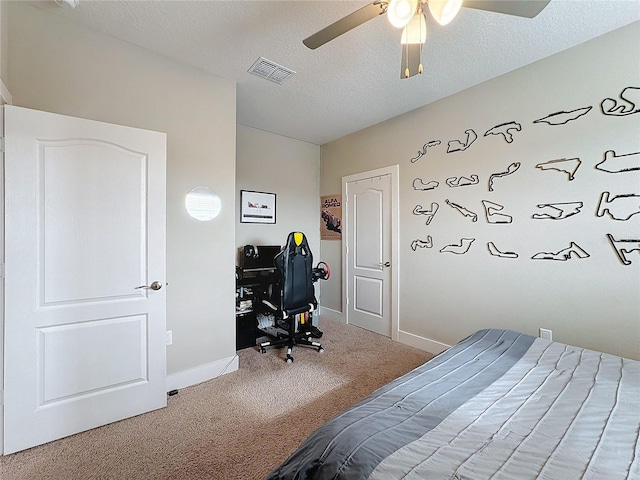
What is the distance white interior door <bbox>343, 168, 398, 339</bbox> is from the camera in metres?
3.48

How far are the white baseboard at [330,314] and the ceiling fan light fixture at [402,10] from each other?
358 centimetres

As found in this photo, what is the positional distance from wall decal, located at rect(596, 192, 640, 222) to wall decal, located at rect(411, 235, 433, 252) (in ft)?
4.42

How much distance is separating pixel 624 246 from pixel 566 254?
1.04ft

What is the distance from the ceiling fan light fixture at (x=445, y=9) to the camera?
1241mm

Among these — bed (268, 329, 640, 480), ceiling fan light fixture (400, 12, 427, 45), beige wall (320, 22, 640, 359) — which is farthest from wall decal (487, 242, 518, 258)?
ceiling fan light fixture (400, 12, 427, 45)

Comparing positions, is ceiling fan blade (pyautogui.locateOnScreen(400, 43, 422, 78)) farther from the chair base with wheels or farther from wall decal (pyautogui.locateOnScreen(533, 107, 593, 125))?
the chair base with wheels

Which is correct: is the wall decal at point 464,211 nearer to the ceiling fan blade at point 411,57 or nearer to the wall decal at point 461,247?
the wall decal at point 461,247

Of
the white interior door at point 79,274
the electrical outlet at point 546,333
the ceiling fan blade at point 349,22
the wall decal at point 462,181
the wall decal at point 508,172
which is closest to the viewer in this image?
the ceiling fan blade at point 349,22

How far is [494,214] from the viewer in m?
2.56

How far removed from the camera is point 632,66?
190cm

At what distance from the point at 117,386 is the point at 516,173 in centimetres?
360

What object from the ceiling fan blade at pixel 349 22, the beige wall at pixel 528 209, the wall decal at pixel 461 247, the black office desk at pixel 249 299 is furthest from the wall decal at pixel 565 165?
the black office desk at pixel 249 299

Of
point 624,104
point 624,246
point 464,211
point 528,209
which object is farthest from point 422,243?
point 624,104

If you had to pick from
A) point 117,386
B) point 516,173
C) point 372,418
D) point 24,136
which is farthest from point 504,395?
point 24,136
